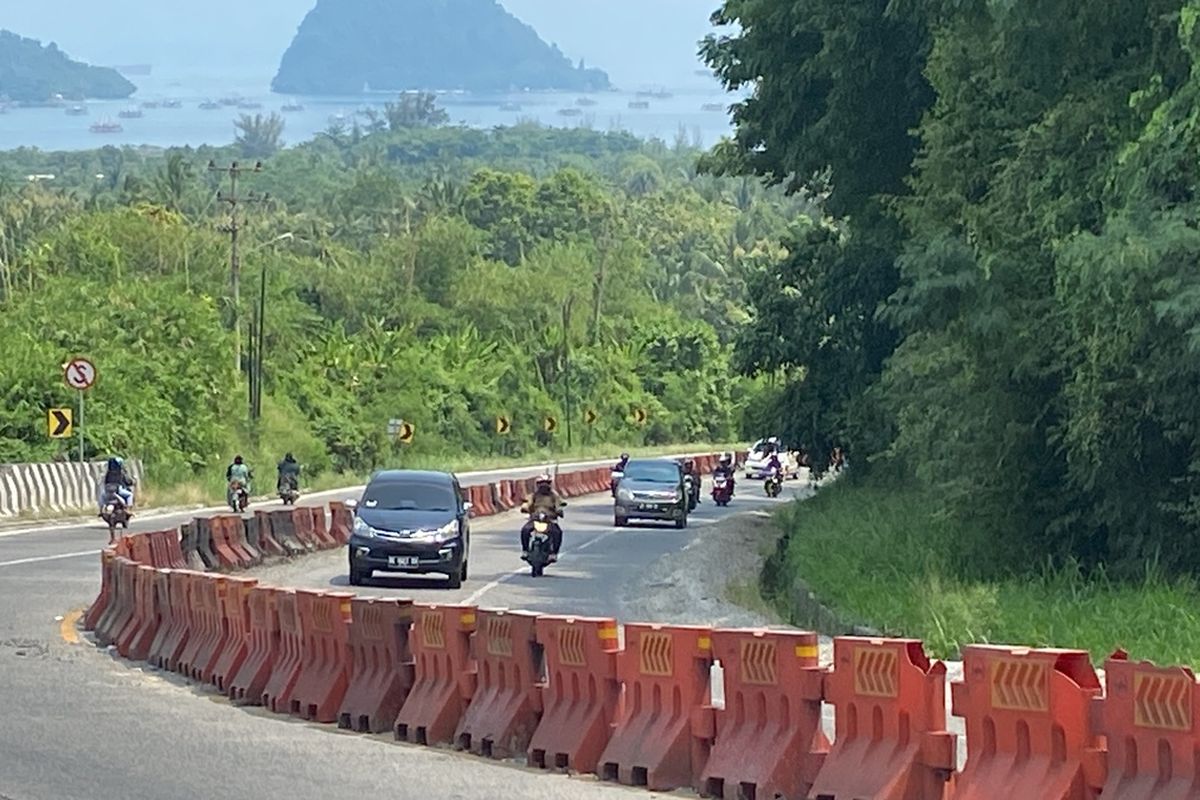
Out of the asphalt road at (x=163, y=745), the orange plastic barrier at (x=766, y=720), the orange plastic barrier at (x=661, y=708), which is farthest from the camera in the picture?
the orange plastic barrier at (x=661, y=708)

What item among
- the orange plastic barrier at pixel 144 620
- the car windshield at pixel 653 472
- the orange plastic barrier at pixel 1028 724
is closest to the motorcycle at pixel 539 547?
the orange plastic barrier at pixel 144 620

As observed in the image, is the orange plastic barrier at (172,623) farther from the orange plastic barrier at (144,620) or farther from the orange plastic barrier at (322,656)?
the orange plastic barrier at (322,656)

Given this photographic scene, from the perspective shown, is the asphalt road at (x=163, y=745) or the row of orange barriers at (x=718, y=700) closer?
the row of orange barriers at (x=718, y=700)

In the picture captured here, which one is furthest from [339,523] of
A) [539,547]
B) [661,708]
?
[661,708]

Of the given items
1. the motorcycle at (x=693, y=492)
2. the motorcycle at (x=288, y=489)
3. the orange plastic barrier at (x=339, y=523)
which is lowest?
the motorcycle at (x=693, y=492)

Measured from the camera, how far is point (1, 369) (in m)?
58.2

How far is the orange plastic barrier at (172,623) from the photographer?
2078 cm

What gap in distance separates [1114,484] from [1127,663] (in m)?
15.9

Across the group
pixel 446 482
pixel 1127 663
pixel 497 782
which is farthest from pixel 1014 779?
pixel 446 482

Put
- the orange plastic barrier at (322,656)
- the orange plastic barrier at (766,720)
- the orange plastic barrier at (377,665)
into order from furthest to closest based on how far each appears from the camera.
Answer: the orange plastic barrier at (322,656) → the orange plastic barrier at (377,665) → the orange plastic barrier at (766,720)

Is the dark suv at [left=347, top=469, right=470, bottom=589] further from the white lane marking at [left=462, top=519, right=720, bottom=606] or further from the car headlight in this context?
the white lane marking at [left=462, top=519, right=720, bottom=606]

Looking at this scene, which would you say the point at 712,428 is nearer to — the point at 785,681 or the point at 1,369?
the point at 1,369

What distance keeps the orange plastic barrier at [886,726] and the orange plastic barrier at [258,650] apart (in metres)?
7.13

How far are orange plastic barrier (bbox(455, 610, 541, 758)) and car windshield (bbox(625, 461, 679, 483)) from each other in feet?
121
